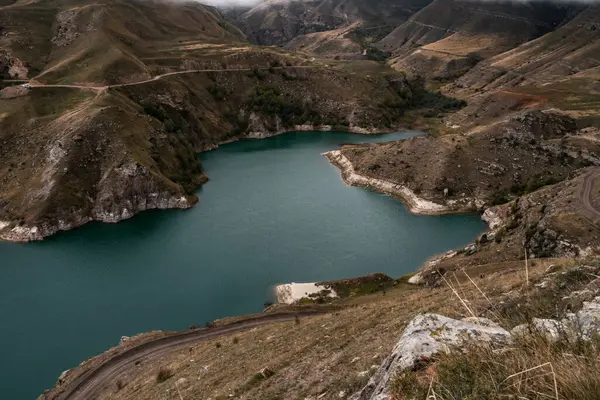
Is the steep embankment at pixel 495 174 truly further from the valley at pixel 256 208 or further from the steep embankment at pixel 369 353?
the steep embankment at pixel 369 353

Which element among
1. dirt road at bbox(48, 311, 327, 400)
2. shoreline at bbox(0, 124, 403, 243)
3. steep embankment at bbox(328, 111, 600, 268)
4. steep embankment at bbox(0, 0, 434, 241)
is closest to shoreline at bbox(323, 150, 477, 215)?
steep embankment at bbox(328, 111, 600, 268)

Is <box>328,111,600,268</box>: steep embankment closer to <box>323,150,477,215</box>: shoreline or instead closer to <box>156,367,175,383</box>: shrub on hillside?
<box>323,150,477,215</box>: shoreline

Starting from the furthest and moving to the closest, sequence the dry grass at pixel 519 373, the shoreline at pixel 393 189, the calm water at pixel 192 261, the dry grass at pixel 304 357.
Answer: the shoreline at pixel 393 189, the calm water at pixel 192 261, the dry grass at pixel 304 357, the dry grass at pixel 519 373

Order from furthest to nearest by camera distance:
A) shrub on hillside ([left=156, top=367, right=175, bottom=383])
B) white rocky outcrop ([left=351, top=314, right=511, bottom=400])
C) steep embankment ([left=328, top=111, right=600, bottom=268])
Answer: steep embankment ([left=328, top=111, right=600, bottom=268]) < shrub on hillside ([left=156, top=367, right=175, bottom=383]) < white rocky outcrop ([left=351, top=314, right=511, bottom=400])

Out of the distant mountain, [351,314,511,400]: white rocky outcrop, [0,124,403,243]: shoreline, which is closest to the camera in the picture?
[351,314,511,400]: white rocky outcrop

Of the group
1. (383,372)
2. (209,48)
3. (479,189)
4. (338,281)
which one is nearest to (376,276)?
(338,281)

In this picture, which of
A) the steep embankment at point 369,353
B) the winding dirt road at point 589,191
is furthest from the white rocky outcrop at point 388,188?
the steep embankment at point 369,353
